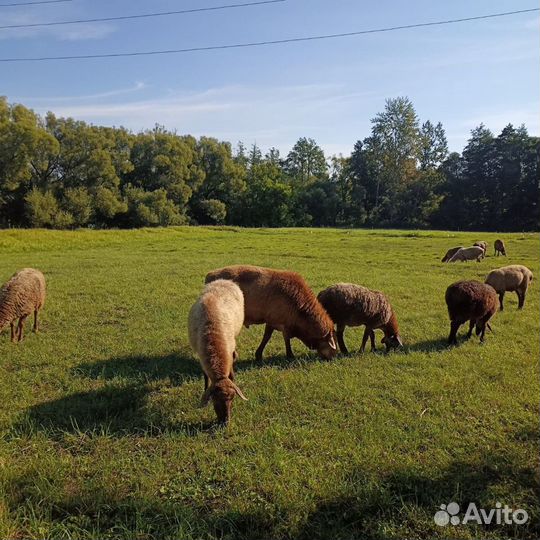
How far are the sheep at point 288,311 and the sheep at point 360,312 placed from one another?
19.3 inches

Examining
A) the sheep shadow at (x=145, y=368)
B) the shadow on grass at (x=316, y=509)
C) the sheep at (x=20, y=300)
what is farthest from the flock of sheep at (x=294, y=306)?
the shadow on grass at (x=316, y=509)

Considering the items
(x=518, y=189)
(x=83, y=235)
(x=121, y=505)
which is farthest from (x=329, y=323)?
(x=518, y=189)

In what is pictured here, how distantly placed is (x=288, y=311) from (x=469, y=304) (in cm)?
368

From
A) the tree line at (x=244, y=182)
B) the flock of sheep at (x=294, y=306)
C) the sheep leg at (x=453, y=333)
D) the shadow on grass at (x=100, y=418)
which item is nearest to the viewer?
the shadow on grass at (x=100, y=418)

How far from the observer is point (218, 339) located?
6.11 metres

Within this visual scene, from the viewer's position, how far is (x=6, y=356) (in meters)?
8.12

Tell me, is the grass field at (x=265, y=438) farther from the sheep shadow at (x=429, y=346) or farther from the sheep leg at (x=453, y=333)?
the sheep leg at (x=453, y=333)

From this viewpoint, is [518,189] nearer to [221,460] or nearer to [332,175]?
[332,175]

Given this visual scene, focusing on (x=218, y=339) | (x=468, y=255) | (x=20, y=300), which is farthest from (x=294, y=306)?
(x=468, y=255)

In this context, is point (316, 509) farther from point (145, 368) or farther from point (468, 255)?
point (468, 255)

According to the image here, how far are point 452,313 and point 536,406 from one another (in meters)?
3.00

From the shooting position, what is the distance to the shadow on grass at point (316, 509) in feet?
12.7

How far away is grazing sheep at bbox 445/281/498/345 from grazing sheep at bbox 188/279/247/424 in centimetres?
448

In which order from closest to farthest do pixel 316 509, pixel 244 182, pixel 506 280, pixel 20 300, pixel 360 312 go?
pixel 316 509
pixel 360 312
pixel 20 300
pixel 506 280
pixel 244 182
